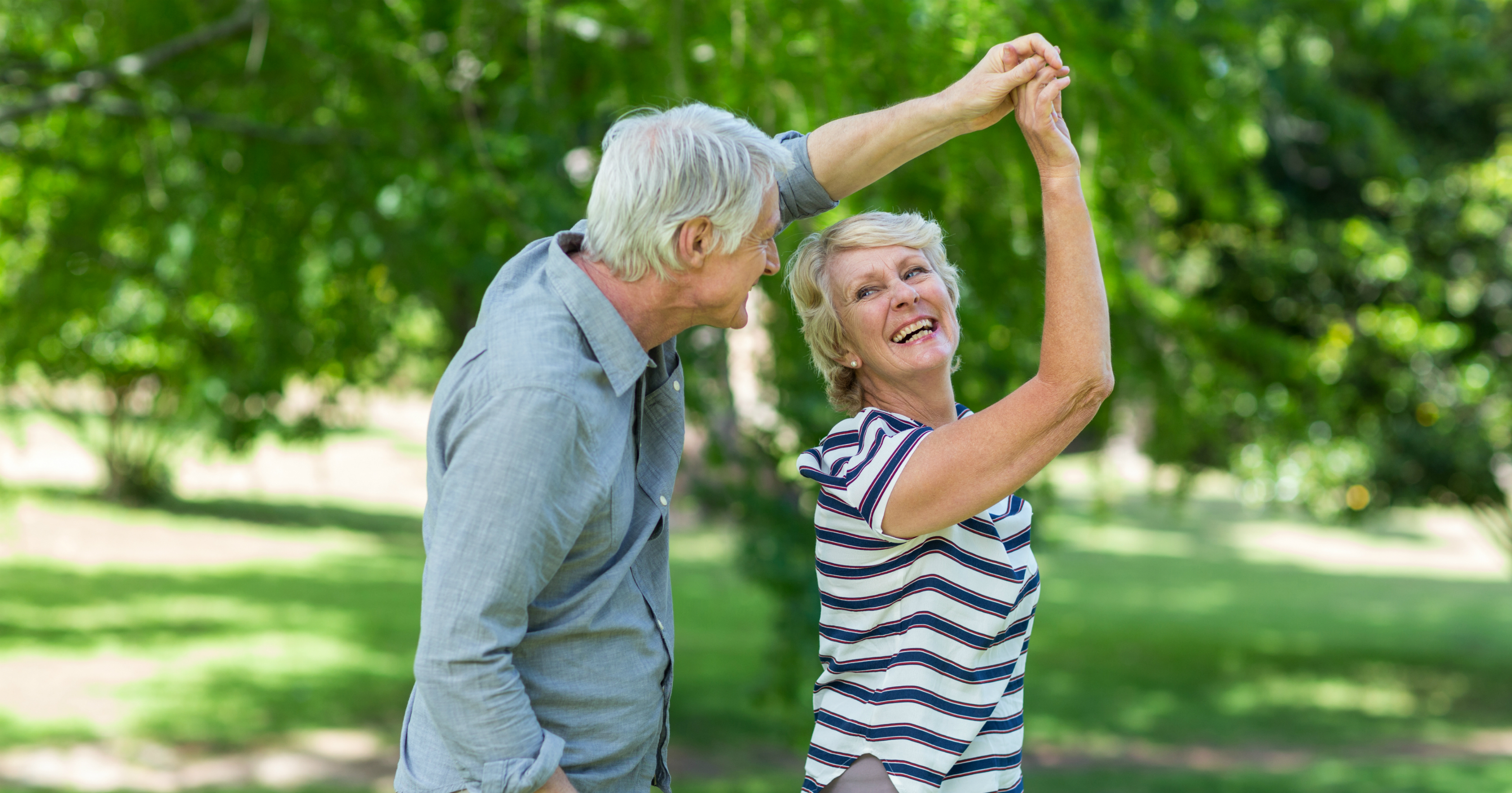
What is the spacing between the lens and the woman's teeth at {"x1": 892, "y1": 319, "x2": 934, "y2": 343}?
1.94 metres

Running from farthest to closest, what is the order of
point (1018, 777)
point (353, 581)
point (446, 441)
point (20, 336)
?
1. point (353, 581)
2. point (20, 336)
3. point (1018, 777)
4. point (446, 441)

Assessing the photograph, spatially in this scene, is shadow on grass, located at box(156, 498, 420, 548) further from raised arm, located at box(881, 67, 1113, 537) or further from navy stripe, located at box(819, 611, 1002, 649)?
raised arm, located at box(881, 67, 1113, 537)

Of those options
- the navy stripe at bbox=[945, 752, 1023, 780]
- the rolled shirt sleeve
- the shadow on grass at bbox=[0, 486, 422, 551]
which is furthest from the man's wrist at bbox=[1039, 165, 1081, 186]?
the shadow on grass at bbox=[0, 486, 422, 551]

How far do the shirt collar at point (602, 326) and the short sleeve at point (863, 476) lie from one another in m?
0.30

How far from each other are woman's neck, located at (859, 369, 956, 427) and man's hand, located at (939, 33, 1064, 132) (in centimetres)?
37

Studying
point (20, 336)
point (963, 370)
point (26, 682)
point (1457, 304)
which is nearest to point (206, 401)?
point (20, 336)

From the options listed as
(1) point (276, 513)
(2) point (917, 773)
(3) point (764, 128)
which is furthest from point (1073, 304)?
(1) point (276, 513)

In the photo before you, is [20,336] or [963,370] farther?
[20,336]

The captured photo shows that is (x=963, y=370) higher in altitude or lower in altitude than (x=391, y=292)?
lower

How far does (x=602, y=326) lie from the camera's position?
1.72 meters

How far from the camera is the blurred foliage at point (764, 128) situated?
3586 mm

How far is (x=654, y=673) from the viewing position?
1.85 m

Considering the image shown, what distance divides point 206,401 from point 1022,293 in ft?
16.4

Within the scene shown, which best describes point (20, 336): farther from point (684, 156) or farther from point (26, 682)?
point (684, 156)
